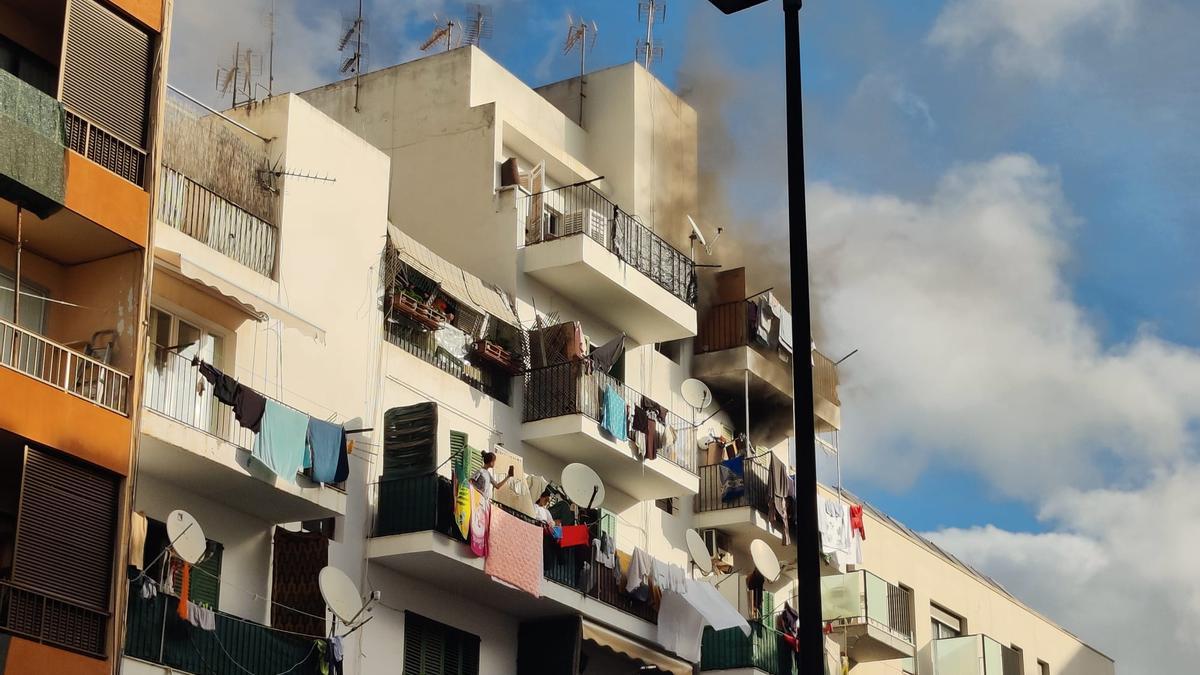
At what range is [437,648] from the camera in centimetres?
3231

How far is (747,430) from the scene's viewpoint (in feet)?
135

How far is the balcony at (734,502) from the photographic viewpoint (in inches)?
1591

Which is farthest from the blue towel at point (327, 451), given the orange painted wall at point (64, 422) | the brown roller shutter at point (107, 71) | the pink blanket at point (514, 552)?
the brown roller shutter at point (107, 71)

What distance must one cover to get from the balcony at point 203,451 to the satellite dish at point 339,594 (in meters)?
1.04

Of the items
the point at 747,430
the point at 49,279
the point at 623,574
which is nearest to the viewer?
the point at 49,279

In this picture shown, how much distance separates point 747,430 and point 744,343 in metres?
1.97

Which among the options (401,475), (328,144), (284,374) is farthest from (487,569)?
(328,144)

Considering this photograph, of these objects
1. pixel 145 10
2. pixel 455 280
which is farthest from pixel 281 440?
pixel 455 280

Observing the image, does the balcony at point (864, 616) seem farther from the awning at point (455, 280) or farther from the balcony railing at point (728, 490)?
the awning at point (455, 280)

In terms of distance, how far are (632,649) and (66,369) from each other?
14335mm

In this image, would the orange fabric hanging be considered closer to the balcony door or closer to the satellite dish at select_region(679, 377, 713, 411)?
the balcony door

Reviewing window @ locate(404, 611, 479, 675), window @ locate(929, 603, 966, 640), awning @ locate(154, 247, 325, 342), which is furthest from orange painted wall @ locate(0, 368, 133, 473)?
window @ locate(929, 603, 966, 640)

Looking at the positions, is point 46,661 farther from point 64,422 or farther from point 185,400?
point 185,400

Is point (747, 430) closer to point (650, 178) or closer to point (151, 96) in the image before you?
point (650, 178)
